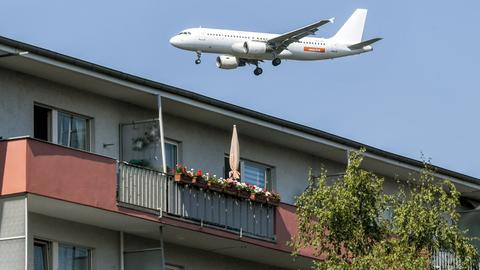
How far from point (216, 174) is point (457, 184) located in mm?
9752

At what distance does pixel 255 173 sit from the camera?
39.6m

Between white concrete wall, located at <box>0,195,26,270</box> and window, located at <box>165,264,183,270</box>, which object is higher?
window, located at <box>165,264,183,270</box>

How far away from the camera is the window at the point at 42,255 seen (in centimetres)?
3066

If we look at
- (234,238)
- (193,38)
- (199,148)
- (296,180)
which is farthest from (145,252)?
(193,38)

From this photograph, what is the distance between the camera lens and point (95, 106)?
3406 centimetres

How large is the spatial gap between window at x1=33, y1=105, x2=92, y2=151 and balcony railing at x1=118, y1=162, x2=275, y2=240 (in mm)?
2181

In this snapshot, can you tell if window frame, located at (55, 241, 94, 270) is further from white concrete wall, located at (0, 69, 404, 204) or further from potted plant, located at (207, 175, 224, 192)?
potted plant, located at (207, 175, 224, 192)

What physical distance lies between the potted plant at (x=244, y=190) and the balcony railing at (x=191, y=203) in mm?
129

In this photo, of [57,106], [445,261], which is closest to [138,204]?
[57,106]

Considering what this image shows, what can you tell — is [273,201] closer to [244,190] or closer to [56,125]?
[244,190]

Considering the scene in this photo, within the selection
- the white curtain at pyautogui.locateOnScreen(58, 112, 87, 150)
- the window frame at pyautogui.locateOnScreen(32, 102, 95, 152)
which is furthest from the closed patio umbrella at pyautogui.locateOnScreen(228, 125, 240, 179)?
the white curtain at pyautogui.locateOnScreen(58, 112, 87, 150)

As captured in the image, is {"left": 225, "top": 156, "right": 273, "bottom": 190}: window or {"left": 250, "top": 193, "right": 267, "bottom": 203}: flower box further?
{"left": 225, "top": 156, "right": 273, "bottom": 190}: window

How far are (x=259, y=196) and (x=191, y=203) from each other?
99.2 inches

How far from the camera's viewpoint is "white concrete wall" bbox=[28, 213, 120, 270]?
30.3 metres
